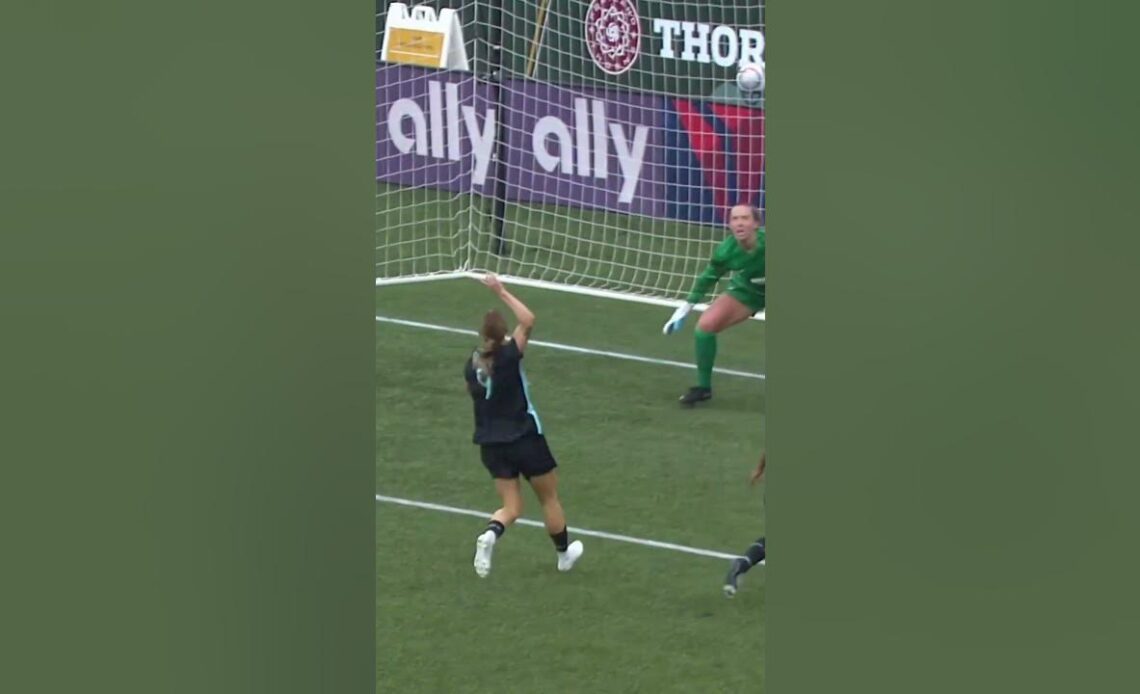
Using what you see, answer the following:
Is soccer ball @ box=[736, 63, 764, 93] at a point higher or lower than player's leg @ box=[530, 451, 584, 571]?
higher

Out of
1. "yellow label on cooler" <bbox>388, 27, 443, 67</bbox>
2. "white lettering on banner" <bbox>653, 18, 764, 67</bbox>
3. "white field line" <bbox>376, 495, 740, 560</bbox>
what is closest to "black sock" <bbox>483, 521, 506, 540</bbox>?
"white field line" <bbox>376, 495, 740, 560</bbox>

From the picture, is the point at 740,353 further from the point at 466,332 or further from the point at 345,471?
the point at 345,471

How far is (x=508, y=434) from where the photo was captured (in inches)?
294

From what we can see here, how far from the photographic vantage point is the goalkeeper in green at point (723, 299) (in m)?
9.66

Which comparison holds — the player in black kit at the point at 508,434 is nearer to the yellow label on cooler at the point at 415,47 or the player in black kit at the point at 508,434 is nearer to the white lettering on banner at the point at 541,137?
the white lettering on banner at the point at 541,137

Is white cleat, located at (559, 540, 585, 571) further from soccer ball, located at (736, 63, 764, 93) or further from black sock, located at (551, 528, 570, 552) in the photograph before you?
soccer ball, located at (736, 63, 764, 93)

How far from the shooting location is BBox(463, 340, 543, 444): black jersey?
24.3 ft

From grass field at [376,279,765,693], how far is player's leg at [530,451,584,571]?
82mm

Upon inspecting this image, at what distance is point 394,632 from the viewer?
22.5 feet

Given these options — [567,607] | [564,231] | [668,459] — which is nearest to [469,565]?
[567,607]

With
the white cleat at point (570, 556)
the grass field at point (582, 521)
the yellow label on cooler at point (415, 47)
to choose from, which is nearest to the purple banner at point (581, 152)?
the yellow label on cooler at point (415, 47)

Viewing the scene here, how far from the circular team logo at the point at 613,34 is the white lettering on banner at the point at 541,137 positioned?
3.37 ft

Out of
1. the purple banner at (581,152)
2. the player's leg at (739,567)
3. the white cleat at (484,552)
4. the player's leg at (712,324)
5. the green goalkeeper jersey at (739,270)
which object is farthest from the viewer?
the purple banner at (581,152)

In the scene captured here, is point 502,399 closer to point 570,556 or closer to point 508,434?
point 508,434
